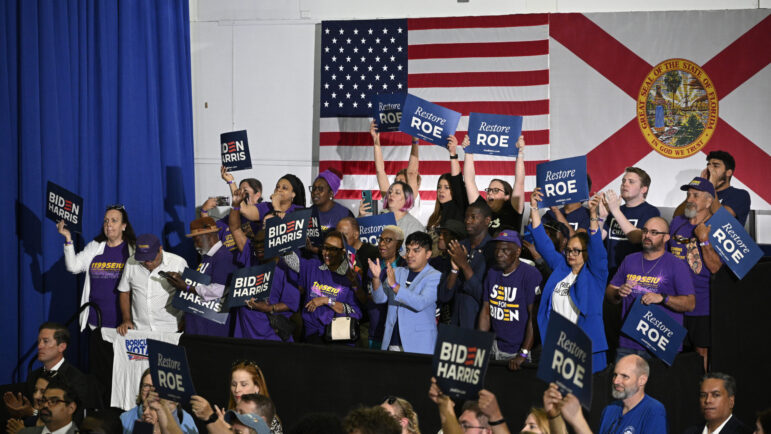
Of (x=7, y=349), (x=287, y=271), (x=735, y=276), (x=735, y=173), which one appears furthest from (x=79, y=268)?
(x=735, y=173)

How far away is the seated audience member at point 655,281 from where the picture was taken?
6.68 meters

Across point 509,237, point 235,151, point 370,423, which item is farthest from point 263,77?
point 370,423

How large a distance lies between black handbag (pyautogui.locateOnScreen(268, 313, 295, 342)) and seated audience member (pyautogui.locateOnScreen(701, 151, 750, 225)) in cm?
404

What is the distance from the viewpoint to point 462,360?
15.9 feet

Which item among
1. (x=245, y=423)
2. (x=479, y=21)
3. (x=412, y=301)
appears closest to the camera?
(x=245, y=423)

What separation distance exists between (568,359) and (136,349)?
4536 mm

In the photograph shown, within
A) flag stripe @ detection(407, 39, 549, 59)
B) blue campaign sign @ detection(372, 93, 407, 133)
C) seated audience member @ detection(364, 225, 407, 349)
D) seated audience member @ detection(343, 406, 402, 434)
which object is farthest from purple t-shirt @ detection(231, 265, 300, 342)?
flag stripe @ detection(407, 39, 549, 59)

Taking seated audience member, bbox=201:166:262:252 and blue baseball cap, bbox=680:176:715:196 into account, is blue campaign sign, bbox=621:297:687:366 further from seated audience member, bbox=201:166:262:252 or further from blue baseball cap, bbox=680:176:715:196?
seated audience member, bbox=201:166:262:252

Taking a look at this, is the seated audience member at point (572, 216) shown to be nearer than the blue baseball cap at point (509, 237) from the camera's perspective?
No

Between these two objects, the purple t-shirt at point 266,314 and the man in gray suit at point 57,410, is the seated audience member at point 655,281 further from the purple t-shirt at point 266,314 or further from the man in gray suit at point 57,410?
the man in gray suit at point 57,410

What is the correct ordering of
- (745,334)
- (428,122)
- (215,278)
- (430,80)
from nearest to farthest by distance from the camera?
(745,334) < (215,278) < (428,122) < (430,80)

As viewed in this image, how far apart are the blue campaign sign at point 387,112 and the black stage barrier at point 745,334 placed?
3760 mm

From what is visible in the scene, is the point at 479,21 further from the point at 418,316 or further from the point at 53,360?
the point at 53,360

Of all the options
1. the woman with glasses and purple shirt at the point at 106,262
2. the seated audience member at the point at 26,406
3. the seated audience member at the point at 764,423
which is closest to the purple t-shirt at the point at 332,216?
the woman with glasses and purple shirt at the point at 106,262
